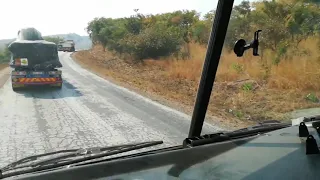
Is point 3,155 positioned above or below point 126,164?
below

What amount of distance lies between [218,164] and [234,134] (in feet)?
1.67

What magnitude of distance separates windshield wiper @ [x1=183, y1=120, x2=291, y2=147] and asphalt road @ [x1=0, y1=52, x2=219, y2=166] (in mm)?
176

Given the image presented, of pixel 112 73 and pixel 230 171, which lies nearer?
pixel 230 171

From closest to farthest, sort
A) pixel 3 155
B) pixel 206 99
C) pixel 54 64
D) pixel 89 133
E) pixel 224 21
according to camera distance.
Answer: pixel 224 21
pixel 206 99
pixel 3 155
pixel 89 133
pixel 54 64

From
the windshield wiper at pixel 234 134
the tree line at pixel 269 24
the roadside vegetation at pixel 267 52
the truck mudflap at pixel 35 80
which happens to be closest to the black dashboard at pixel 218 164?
the windshield wiper at pixel 234 134

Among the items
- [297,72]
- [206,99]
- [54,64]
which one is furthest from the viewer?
[54,64]

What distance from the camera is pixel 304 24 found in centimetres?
269

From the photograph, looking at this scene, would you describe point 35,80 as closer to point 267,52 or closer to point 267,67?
point 267,67

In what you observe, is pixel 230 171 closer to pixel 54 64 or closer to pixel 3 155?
pixel 3 155

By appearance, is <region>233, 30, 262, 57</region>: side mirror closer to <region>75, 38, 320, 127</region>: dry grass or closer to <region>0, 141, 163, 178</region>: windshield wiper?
<region>75, 38, 320, 127</region>: dry grass

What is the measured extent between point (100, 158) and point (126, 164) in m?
0.18

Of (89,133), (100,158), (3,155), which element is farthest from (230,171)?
(89,133)

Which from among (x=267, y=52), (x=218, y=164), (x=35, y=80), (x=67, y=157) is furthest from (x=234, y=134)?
(x=35, y=80)

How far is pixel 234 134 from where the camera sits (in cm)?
213
